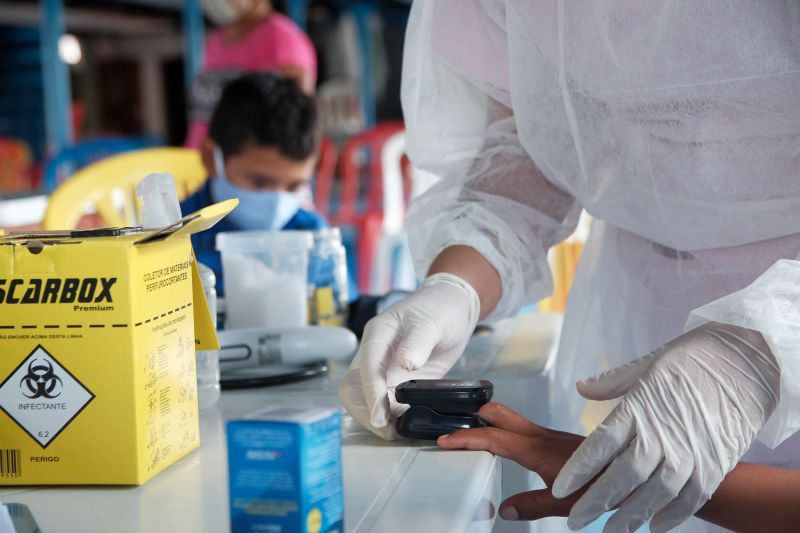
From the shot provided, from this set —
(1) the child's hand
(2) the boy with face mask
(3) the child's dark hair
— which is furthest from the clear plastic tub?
(3) the child's dark hair

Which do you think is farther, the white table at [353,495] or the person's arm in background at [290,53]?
the person's arm in background at [290,53]

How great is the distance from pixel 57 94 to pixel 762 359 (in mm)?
5810

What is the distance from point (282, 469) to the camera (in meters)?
0.50

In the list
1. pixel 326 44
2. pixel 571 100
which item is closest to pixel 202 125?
pixel 571 100

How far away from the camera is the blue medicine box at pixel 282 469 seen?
0.49 meters

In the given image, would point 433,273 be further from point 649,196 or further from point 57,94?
point 57,94

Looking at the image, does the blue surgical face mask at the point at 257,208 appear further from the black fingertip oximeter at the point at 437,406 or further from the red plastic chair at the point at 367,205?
the red plastic chair at the point at 367,205

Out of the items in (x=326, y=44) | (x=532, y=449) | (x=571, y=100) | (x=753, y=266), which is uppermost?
(x=326, y=44)

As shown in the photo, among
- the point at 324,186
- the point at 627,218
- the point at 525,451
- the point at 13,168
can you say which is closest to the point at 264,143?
the point at 627,218

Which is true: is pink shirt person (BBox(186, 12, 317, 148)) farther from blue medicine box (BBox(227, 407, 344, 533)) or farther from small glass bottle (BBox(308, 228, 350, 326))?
blue medicine box (BBox(227, 407, 344, 533))

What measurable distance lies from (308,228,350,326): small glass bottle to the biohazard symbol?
0.60 meters

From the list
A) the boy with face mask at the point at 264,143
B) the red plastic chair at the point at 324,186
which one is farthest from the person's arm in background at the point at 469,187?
the red plastic chair at the point at 324,186

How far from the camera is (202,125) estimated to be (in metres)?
3.29

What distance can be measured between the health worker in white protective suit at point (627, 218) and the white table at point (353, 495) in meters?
0.05
